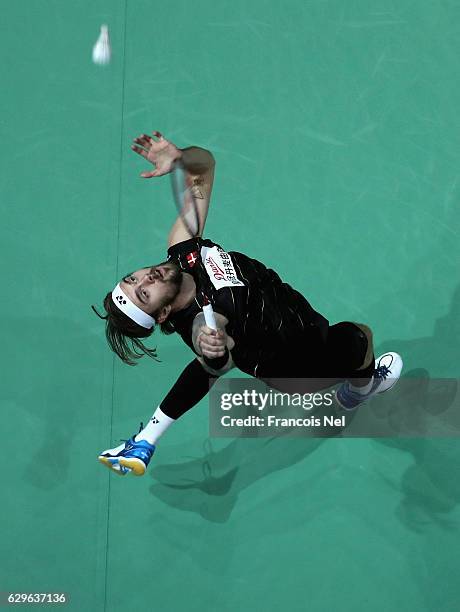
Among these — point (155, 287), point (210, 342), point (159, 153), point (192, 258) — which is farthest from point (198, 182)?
point (210, 342)

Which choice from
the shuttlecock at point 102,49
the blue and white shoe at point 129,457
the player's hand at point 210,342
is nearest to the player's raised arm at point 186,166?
the player's hand at point 210,342

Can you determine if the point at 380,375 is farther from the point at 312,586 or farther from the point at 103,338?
the point at 103,338

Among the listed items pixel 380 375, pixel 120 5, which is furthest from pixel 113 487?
pixel 120 5

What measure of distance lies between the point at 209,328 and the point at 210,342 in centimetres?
5

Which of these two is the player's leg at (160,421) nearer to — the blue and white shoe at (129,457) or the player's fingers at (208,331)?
the blue and white shoe at (129,457)

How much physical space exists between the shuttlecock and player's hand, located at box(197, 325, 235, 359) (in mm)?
1935

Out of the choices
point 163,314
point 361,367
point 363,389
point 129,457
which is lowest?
point 129,457

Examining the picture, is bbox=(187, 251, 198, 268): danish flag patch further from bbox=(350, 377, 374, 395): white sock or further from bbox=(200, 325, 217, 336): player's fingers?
bbox=(350, 377, 374, 395): white sock

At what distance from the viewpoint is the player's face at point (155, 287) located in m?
3.29

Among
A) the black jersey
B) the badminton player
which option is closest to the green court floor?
the badminton player

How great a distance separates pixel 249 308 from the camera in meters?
3.37

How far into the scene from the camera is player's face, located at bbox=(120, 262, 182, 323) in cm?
329

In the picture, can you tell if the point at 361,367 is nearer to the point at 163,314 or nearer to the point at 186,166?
the point at 163,314

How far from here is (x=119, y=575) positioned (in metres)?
3.80
